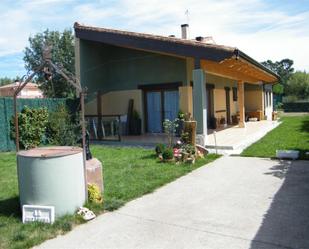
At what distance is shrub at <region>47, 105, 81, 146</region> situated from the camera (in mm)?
13742

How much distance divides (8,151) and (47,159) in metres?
8.94

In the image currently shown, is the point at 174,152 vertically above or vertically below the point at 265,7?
below

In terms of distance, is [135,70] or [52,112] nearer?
[52,112]

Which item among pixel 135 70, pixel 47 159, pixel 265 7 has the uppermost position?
pixel 265 7

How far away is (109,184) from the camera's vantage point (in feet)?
23.9

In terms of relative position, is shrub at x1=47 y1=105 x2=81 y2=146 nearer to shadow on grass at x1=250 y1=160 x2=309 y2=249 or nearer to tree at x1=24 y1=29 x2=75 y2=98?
shadow on grass at x1=250 y1=160 x2=309 y2=249

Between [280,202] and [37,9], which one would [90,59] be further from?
[280,202]

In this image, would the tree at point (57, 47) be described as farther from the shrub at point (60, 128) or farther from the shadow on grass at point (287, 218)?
the shadow on grass at point (287, 218)

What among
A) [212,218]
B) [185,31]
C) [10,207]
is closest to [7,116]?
[10,207]

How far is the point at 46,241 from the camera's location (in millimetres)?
4508

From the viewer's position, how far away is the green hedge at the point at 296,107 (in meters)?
42.5

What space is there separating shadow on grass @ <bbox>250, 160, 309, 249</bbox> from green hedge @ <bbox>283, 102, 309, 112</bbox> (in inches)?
1491

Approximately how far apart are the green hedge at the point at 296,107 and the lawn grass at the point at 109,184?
1404 inches

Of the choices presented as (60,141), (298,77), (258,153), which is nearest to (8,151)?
(60,141)
